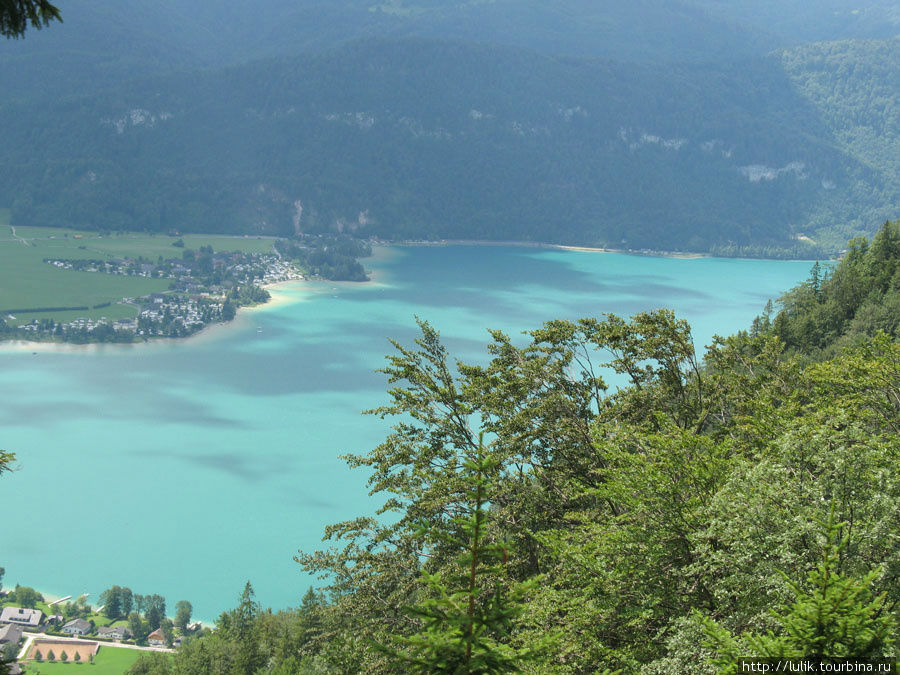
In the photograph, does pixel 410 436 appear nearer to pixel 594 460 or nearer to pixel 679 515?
pixel 594 460

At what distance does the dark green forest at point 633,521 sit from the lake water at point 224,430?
3006 centimetres

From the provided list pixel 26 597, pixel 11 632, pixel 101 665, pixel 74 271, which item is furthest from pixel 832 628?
pixel 74 271

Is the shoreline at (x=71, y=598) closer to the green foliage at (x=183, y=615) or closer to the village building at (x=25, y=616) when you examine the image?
the green foliage at (x=183, y=615)

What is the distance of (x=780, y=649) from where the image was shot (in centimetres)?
459

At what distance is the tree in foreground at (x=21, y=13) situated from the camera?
159 inches

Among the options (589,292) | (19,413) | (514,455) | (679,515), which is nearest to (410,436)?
(514,455)

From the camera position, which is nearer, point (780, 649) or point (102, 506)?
point (780, 649)

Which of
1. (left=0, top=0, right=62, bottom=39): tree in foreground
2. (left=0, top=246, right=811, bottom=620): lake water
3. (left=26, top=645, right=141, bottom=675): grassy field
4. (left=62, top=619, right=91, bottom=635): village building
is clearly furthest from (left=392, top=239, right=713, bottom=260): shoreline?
(left=0, top=0, right=62, bottom=39): tree in foreground

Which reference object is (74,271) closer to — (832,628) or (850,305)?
(850,305)

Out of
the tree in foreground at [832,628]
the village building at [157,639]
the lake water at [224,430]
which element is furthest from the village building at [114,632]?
the tree in foreground at [832,628]

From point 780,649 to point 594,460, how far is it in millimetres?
9570

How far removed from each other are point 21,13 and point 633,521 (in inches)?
337

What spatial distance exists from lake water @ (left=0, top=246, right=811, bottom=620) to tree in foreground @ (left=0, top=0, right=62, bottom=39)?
4048 centimetres

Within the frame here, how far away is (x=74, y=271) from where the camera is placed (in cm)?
11650
